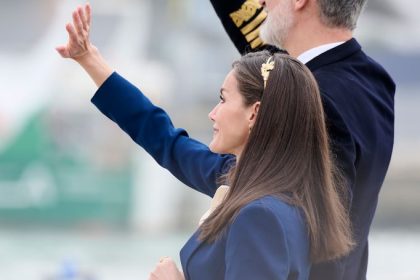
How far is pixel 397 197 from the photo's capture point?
15000 mm

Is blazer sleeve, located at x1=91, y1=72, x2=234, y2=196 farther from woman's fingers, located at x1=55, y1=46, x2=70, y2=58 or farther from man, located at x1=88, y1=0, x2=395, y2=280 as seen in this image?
woman's fingers, located at x1=55, y1=46, x2=70, y2=58

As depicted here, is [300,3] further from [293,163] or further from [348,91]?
[293,163]

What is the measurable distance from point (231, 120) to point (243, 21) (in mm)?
658

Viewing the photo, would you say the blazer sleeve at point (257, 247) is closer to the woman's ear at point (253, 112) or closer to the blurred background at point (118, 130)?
→ the woman's ear at point (253, 112)

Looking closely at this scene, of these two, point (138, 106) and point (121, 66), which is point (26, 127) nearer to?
point (121, 66)

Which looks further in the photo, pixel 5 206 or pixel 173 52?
pixel 173 52

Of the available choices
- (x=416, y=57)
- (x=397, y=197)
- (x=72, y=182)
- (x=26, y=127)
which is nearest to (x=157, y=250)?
(x=72, y=182)

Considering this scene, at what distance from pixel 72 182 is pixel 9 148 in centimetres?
90

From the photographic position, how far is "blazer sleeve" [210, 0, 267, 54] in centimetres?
249

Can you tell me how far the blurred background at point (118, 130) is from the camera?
1362 cm

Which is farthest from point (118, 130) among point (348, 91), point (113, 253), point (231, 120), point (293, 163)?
point (293, 163)

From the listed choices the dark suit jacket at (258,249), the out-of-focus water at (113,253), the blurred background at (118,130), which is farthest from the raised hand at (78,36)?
the blurred background at (118,130)

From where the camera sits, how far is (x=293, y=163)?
179cm

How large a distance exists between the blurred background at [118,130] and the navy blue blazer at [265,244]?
10.8 meters
